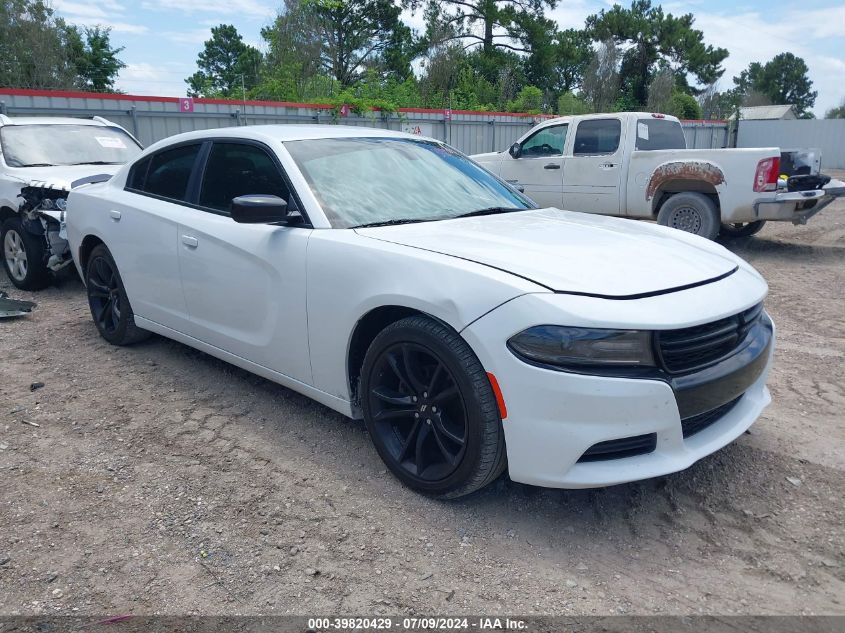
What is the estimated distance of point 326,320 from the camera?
3217 mm

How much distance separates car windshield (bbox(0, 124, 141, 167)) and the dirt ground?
425 centimetres

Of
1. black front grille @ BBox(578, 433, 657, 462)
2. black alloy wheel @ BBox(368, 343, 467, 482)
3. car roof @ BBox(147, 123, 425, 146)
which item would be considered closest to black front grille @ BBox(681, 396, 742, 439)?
black front grille @ BBox(578, 433, 657, 462)

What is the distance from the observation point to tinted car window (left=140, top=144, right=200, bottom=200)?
430 cm

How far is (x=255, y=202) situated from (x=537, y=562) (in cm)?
205

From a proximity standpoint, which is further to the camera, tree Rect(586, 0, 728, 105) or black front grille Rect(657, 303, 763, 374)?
tree Rect(586, 0, 728, 105)

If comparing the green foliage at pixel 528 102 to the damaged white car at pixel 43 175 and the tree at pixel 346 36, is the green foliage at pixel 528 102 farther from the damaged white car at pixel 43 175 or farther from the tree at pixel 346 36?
the damaged white car at pixel 43 175

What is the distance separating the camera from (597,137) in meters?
9.97

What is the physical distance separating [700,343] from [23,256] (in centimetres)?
665

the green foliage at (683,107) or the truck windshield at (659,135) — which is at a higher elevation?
the green foliage at (683,107)

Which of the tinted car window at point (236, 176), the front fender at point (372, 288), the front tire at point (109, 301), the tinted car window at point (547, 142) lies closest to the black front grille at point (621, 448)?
the front fender at point (372, 288)

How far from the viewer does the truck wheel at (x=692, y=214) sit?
351 inches

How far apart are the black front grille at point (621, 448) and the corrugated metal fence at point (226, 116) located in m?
10.7

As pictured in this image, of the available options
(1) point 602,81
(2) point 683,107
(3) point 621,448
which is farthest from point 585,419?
(1) point 602,81

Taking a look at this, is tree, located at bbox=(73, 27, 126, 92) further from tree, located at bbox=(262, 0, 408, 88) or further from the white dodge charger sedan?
the white dodge charger sedan
